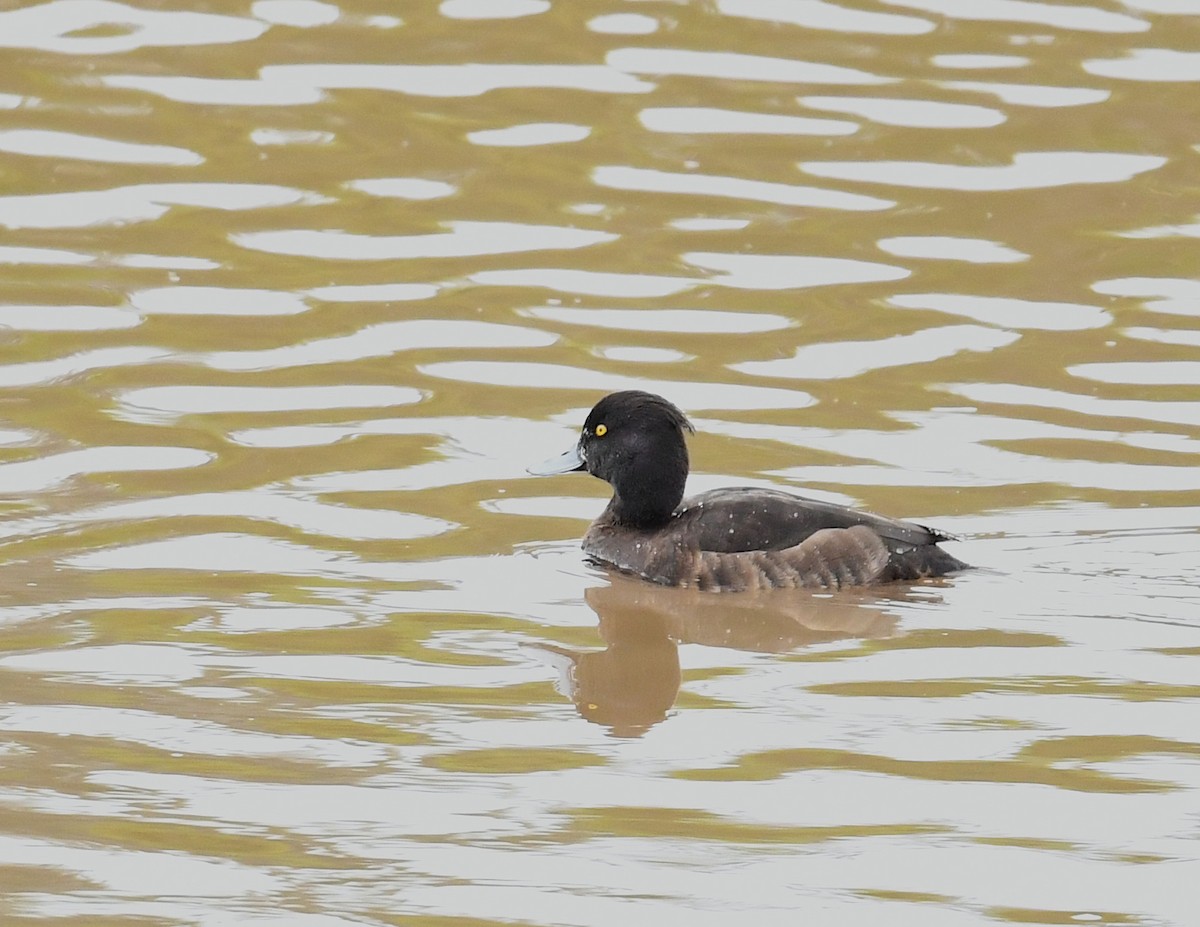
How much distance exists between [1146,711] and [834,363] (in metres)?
4.21

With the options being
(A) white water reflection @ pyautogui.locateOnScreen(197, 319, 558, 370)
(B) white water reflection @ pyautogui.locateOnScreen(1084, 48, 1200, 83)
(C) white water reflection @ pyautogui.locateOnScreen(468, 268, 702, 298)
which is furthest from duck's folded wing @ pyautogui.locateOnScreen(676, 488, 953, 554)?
(B) white water reflection @ pyautogui.locateOnScreen(1084, 48, 1200, 83)

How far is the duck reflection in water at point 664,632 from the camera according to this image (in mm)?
6891

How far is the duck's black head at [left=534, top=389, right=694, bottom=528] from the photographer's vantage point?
342 inches

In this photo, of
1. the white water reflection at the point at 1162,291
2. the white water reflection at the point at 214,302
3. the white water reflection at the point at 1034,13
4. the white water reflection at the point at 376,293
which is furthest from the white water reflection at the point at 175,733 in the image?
the white water reflection at the point at 1034,13

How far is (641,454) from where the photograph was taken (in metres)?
8.70

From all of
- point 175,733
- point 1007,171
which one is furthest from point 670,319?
point 175,733

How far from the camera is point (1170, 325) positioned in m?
11.1

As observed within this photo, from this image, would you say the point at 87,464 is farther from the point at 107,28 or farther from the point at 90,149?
the point at 107,28

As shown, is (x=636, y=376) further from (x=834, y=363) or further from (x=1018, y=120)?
(x=1018, y=120)

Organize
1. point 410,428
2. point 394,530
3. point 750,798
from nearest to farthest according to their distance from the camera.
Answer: point 750,798 < point 394,530 < point 410,428

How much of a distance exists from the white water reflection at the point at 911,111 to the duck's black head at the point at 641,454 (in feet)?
19.0

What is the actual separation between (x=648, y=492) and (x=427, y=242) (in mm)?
4015

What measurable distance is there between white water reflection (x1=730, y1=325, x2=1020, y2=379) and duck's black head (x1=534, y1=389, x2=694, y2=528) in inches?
71.0

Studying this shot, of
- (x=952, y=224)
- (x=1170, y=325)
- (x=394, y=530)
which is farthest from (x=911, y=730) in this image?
(x=952, y=224)
